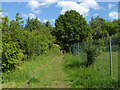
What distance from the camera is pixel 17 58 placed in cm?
668

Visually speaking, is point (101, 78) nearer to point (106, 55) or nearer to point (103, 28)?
point (106, 55)

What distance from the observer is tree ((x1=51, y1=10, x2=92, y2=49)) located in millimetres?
26641

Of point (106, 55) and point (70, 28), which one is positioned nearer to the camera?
point (106, 55)

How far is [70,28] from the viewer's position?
26.5m

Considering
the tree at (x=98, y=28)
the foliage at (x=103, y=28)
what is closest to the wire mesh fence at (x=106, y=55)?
the tree at (x=98, y=28)

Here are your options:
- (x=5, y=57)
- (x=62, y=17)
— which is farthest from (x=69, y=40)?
(x=5, y=57)

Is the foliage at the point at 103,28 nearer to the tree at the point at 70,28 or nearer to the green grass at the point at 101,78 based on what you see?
the tree at the point at 70,28

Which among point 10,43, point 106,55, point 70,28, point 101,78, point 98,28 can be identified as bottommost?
point 101,78

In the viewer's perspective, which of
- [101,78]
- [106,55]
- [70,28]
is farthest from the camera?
[70,28]

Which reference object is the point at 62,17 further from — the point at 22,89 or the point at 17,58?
the point at 22,89

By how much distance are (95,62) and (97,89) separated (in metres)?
3.14

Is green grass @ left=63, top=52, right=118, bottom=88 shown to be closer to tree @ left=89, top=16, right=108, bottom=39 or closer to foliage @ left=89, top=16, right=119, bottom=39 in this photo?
tree @ left=89, top=16, right=108, bottom=39

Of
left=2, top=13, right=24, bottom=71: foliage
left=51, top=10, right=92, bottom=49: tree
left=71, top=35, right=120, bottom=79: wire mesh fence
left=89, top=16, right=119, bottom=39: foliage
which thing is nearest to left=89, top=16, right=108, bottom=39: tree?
left=89, top=16, right=119, bottom=39: foliage

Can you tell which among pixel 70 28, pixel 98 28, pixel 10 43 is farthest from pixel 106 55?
pixel 98 28
